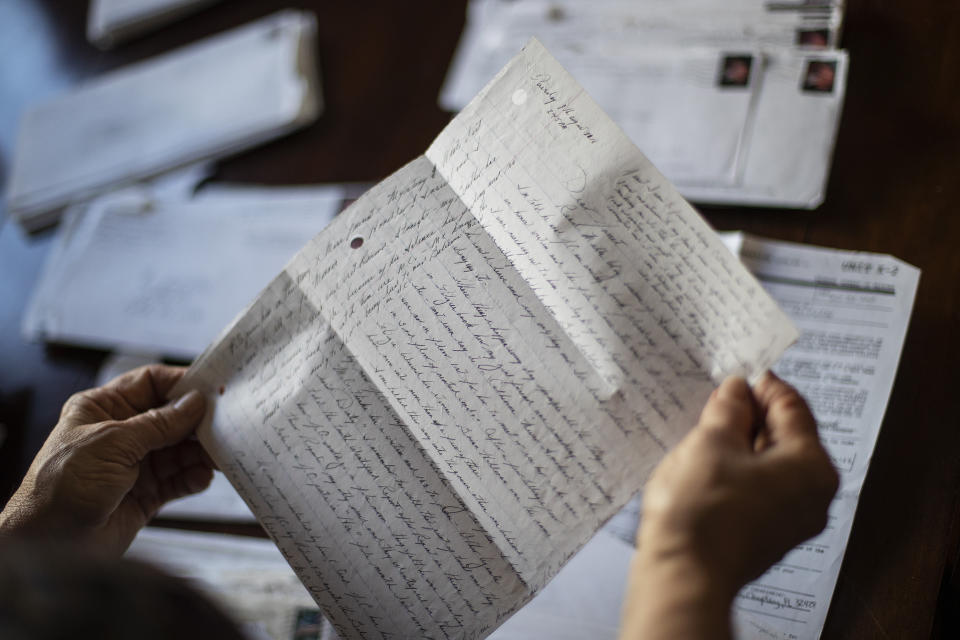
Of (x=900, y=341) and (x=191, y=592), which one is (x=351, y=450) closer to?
(x=191, y=592)

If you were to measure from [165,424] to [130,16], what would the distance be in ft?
2.43

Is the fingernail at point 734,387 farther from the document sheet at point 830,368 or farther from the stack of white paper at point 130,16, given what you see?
the stack of white paper at point 130,16

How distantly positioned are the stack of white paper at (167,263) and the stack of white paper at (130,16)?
0.89 ft

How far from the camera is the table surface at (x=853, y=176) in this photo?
54 cm

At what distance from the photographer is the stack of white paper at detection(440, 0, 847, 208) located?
68cm

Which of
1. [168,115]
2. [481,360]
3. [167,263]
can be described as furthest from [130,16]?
[481,360]

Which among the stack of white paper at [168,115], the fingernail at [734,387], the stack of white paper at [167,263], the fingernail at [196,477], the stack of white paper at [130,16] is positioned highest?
the stack of white paper at [130,16]

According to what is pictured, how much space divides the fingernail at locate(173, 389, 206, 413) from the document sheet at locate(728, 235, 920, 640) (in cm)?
44

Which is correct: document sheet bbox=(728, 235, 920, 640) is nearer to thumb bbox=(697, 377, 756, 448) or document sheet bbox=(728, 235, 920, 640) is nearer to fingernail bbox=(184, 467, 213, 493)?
thumb bbox=(697, 377, 756, 448)

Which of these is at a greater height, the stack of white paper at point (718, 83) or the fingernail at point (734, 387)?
the stack of white paper at point (718, 83)

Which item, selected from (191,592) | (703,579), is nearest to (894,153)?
(703,579)

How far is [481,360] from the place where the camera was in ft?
1.59

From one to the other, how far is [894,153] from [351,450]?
0.55 m

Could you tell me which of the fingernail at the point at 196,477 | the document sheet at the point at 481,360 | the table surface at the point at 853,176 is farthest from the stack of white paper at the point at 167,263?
the document sheet at the point at 481,360
